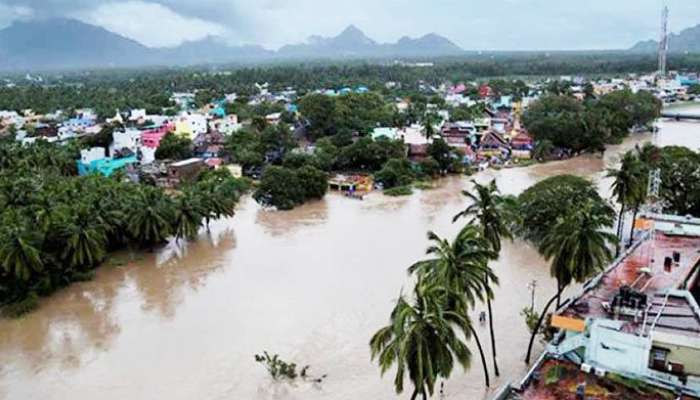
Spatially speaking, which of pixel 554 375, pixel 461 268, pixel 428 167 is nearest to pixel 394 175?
pixel 428 167

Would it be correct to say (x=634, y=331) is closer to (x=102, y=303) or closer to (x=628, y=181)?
(x=628, y=181)

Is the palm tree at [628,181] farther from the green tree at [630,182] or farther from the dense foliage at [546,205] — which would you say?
the dense foliage at [546,205]

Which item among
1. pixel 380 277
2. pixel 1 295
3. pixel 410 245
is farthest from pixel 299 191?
pixel 1 295

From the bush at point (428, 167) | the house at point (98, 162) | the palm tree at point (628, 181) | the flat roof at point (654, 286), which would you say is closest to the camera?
the flat roof at point (654, 286)

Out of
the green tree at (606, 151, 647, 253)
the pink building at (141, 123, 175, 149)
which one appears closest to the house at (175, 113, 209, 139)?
the pink building at (141, 123, 175, 149)

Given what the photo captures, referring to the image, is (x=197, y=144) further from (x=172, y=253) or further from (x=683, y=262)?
(x=683, y=262)

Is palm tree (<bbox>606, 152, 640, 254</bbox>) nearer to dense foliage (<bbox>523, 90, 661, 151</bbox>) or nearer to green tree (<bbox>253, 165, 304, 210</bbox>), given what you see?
green tree (<bbox>253, 165, 304, 210</bbox>)

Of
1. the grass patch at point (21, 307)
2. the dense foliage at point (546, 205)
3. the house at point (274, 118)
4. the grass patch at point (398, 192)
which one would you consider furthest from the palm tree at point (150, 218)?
the house at point (274, 118)
